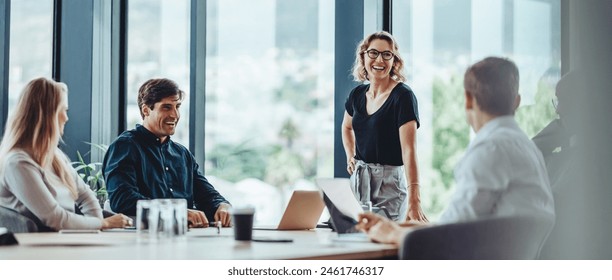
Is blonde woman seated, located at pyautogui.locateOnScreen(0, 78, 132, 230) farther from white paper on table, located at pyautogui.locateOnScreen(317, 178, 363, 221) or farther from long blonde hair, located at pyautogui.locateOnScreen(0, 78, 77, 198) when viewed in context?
white paper on table, located at pyautogui.locateOnScreen(317, 178, 363, 221)

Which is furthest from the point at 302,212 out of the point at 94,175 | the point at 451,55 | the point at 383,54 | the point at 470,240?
the point at 94,175

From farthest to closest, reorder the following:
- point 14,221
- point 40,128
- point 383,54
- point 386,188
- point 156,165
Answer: point 383,54 < point 386,188 < point 156,165 < point 40,128 < point 14,221

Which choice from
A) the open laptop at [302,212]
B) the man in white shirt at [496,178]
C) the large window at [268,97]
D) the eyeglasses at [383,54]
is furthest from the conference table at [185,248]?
the large window at [268,97]

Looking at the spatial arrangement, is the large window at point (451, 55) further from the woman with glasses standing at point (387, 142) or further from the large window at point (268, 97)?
the large window at point (268, 97)

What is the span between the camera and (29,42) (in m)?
4.68

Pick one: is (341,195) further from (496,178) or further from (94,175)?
(94,175)

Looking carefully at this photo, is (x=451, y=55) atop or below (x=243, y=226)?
atop

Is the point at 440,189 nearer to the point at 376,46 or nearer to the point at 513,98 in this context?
the point at 376,46

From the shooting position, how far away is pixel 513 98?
216 cm

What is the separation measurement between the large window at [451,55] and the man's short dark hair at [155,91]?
119 cm

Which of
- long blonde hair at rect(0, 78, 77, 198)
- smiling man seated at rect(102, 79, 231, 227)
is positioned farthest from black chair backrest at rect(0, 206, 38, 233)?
smiling man seated at rect(102, 79, 231, 227)

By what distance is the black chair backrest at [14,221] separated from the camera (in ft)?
8.37

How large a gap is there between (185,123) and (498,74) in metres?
3.08

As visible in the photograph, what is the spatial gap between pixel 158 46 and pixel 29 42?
77 cm
